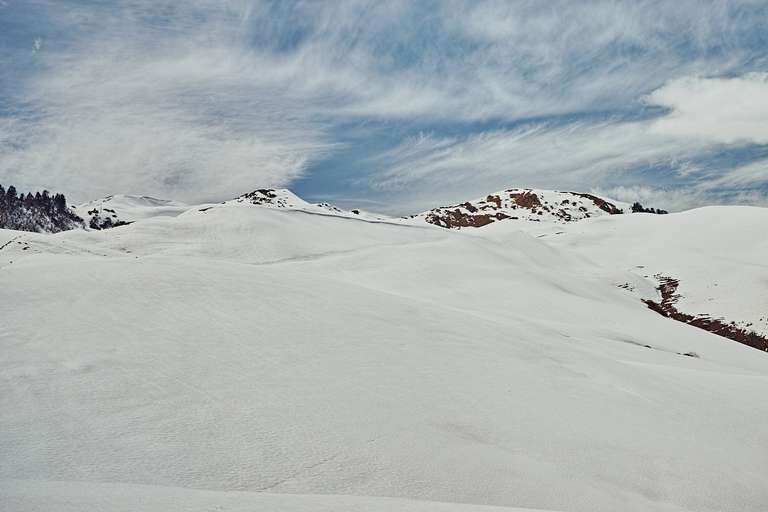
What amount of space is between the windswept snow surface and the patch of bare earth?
2105 centimetres

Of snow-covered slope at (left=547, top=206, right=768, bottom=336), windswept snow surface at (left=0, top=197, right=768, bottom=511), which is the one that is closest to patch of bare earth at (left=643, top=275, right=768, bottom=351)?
snow-covered slope at (left=547, top=206, right=768, bottom=336)

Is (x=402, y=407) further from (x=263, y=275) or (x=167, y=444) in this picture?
(x=263, y=275)

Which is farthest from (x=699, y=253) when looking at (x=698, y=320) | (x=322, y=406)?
(x=322, y=406)

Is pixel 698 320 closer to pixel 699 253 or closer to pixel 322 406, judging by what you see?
pixel 699 253

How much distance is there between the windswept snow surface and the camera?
4715 millimetres

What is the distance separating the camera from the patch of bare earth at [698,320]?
31.5 m

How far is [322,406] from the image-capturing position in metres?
6.44

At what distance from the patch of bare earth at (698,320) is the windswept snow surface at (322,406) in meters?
21.0

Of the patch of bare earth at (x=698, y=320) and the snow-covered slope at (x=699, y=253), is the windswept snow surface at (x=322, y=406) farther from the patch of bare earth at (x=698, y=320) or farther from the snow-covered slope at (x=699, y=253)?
the snow-covered slope at (x=699, y=253)

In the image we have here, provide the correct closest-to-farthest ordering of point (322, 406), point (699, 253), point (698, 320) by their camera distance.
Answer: point (322, 406), point (698, 320), point (699, 253)

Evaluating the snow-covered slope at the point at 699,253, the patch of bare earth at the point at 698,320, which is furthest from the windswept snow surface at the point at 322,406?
the snow-covered slope at the point at 699,253

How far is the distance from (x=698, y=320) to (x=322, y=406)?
129 feet

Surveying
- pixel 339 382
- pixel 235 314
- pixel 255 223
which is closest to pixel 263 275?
pixel 235 314

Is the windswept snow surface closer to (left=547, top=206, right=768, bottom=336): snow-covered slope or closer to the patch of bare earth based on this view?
the patch of bare earth
